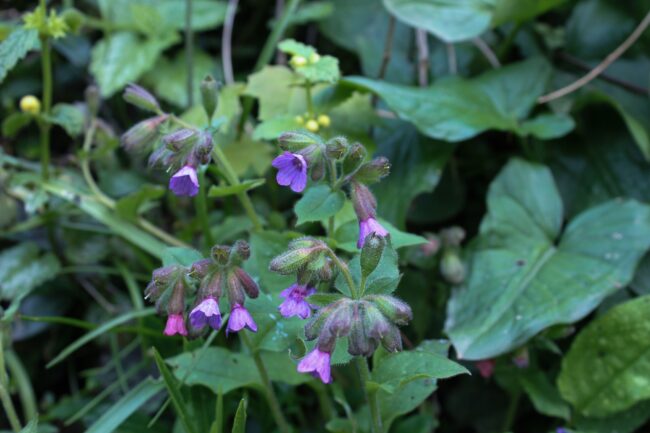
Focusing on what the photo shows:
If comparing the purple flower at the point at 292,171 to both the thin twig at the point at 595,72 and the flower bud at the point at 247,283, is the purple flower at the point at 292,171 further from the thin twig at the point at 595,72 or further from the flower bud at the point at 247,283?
the thin twig at the point at 595,72

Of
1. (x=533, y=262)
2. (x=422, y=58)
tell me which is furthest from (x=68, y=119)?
(x=533, y=262)

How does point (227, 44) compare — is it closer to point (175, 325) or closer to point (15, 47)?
point (15, 47)

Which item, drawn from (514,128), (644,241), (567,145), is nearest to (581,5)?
(567,145)

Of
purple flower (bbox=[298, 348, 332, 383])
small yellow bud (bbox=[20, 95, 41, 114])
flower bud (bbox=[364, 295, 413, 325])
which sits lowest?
small yellow bud (bbox=[20, 95, 41, 114])

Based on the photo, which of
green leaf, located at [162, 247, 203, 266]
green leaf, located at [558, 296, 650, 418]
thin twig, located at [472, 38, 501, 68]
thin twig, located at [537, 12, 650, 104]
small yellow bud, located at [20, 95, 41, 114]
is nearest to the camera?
green leaf, located at [162, 247, 203, 266]

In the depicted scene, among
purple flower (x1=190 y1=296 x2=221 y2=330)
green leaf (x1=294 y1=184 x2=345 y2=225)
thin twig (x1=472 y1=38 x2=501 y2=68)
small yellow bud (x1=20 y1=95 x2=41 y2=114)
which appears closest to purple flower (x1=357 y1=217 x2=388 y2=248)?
green leaf (x1=294 y1=184 x2=345 y2=225)

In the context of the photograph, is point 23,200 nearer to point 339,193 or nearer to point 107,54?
point 107,54

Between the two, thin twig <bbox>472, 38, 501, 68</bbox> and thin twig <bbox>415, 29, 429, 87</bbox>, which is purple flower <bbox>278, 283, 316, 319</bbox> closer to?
thin twig <bbox>415, 29, 429, 87</bbox>
